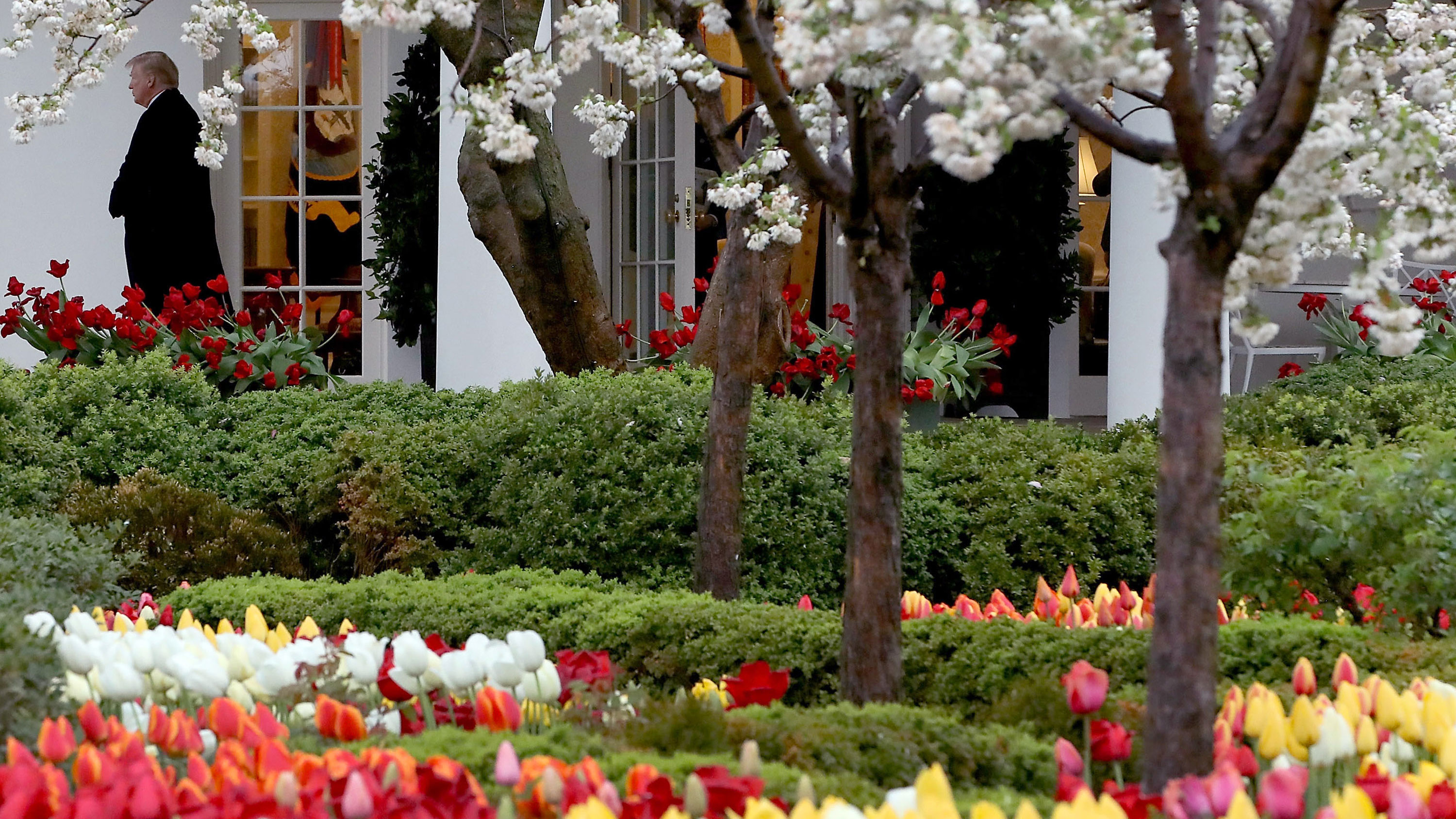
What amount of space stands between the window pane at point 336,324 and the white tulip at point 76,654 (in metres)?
7.67

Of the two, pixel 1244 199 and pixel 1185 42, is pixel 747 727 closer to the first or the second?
pixel 1244 199

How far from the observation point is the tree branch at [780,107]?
2.22 metres

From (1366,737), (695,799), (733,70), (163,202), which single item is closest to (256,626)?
(695,799)

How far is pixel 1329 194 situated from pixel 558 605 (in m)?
2.25

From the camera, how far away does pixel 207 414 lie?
5852mm

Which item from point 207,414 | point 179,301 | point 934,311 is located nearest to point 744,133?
point 934,311

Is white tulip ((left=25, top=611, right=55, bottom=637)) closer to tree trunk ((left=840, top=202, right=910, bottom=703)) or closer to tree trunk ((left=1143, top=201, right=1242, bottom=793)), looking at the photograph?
tree trunk ((left=840, top=202, right=910, bottom=703))

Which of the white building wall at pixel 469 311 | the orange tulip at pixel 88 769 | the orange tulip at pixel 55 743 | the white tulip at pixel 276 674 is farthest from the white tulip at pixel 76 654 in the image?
the white building wall at pixel 469 311

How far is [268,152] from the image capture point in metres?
9.64

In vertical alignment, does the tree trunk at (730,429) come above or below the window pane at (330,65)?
below

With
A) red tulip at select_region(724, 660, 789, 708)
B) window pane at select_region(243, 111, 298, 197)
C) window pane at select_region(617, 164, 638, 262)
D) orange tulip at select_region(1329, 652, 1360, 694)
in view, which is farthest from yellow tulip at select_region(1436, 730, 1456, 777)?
window pane at select_region(243, 111, 298, 197)

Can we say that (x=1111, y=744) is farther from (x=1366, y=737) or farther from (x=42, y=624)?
(x=42, y=624)

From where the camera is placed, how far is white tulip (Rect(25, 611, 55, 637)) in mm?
2289

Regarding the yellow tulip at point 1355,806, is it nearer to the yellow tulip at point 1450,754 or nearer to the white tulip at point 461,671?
the yellow tulip at point 1450,754
